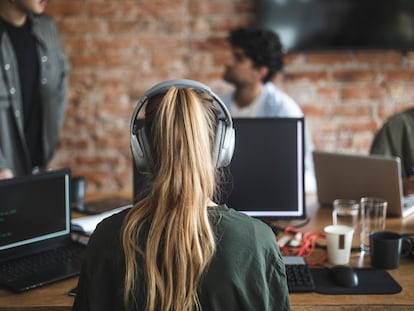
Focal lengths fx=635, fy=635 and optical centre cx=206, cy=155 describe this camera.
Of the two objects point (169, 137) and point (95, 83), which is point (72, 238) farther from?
point (95, 83)

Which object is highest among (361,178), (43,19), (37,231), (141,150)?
(43,19)

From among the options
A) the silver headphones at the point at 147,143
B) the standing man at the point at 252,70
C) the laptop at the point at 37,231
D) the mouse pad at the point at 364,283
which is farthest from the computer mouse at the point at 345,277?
the standing man at the point at 252,70

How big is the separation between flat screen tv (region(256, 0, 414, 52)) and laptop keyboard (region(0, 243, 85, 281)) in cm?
197

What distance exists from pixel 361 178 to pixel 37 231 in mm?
1039

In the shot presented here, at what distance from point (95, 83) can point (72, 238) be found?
164 cm

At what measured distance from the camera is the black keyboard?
151cm

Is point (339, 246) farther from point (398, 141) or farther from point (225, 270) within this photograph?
point (398, 141)

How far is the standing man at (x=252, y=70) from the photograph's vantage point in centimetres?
319

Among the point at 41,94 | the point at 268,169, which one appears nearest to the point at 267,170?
the point at 268,169

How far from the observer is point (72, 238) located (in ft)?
6.23

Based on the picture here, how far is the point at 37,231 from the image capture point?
1743 millimetres

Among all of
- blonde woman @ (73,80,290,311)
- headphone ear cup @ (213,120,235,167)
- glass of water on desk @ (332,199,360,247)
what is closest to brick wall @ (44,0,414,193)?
glass of water on desk @ (332,199,360,247)

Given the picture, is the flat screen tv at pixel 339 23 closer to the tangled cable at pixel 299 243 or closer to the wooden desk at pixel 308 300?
the tangled cable at pixel 299 243

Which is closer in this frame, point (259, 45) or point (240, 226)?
point (240, 226)
